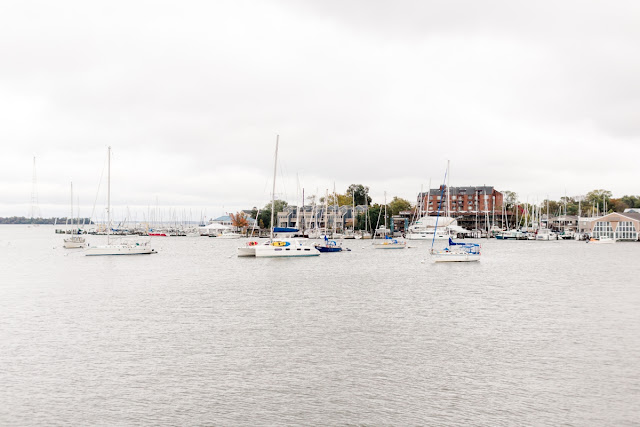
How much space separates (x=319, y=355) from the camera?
30.3 metres

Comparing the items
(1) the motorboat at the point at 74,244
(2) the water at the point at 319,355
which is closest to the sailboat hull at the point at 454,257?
(2) the water at the point at 319,355

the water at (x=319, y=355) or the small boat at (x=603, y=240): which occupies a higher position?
the small boat at (x=603, y=240)

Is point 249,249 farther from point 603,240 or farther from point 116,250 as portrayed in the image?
point 603,240

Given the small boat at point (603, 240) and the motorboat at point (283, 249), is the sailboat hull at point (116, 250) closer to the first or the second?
the motorboat at point (283, 249)

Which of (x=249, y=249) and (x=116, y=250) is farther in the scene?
(x=116, y=250)

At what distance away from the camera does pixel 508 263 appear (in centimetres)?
9631

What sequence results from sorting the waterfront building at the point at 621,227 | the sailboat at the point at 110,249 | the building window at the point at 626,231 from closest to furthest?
the sailboat at the point at 110,249 < the waterfront building at the point at 621,227 < the building window at the point at 626,231

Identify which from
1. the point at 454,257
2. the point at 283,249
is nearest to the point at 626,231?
the point at 454,257

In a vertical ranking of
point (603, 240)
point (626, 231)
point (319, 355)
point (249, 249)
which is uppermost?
point (626, 231)

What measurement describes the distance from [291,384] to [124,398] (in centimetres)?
708

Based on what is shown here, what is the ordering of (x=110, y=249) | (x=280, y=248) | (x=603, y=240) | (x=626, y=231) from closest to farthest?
(x=280, y=248) < (x=110, y=249) < (x=603, y=240) < (x=626, y=231)

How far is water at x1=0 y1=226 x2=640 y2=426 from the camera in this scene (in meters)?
22.0

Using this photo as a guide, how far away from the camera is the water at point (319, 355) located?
22.0 metres

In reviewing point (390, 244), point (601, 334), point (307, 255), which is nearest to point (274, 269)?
point (307, 255)
